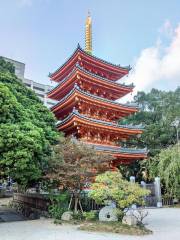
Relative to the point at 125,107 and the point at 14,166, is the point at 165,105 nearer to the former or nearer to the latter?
the point at 125,107

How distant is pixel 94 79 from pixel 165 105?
17.6m

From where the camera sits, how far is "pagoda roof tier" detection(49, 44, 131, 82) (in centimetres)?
2400

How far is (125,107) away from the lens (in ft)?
82.6

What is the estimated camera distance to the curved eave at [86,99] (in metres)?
21.6

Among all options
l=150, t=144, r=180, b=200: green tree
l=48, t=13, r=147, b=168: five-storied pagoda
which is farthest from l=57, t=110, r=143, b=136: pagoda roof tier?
l=150, t=144, r=180, b=200: green tree

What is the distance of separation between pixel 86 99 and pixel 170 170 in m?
7.88

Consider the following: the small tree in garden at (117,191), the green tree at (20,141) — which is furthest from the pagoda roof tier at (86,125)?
the small tree in garden at (117,191)

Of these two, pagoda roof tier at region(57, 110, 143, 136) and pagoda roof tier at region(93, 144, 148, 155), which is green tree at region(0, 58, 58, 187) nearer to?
pagoda roof tier at region(57, 110, 143, 136)

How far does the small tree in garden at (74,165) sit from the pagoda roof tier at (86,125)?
7224 millimetres

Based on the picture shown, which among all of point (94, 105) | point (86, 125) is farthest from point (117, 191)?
point (94, 105)

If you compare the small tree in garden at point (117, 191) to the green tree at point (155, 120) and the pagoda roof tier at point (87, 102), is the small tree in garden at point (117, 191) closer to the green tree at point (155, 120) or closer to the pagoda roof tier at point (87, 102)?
the pagoda roof tier at point (87, 102)

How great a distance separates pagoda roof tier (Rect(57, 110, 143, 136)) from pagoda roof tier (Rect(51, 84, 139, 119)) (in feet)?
5.35

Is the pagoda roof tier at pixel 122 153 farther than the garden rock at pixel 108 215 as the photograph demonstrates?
Yes

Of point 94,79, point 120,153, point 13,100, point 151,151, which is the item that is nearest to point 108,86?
point 94,79
